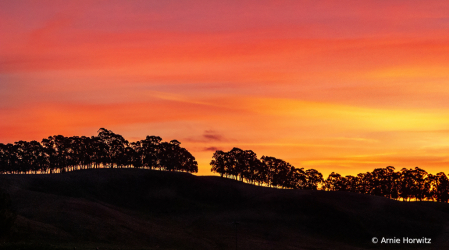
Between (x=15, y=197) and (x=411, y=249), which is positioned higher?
(x=15, y=197)

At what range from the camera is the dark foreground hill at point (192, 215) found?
84.9 meters

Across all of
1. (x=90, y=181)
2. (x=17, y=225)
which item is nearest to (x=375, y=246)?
(x=17, y=225)

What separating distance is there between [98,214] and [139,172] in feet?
291

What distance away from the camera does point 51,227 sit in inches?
3108

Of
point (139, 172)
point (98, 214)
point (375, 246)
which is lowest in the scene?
point (375, 246)

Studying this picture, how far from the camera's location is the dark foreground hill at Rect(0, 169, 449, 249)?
84.9 meters

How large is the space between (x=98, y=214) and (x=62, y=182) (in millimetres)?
64768

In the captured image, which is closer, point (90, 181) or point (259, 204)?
point (259, 204)

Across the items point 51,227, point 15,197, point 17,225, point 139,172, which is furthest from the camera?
point 139,172

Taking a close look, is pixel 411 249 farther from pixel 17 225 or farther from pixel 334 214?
pixel 17 225

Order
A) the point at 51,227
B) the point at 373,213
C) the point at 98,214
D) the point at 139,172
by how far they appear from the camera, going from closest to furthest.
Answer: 1. the point at 51,227
2. the point at 98,214
3. the point at 373,213
4. the point at 139,172

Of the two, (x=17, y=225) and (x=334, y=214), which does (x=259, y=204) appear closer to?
(x=334, y=214)

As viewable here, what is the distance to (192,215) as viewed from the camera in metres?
138

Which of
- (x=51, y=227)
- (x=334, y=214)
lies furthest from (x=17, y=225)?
(x=334, y=214)
